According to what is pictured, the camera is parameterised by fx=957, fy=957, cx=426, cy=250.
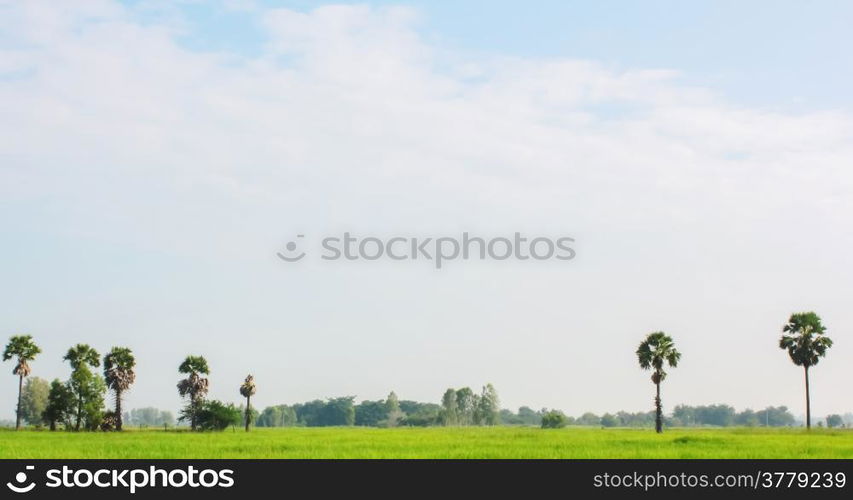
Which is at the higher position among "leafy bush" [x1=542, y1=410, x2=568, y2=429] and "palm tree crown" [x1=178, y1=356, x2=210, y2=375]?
"palm tree crown" [x1=178, y1=356, x2=210, y2=375]

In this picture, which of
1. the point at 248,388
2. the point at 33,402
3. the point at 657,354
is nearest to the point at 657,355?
the point at 657,354

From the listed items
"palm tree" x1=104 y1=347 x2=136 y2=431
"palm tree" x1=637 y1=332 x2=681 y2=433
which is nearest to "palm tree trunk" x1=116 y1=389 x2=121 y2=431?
"palm tree" x1=104 y1=347 x2=136 y2=431

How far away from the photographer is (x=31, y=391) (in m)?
175

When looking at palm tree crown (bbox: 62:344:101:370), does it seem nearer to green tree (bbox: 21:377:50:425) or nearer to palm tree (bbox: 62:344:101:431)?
palm tree (bbox: 62:344:101:431)

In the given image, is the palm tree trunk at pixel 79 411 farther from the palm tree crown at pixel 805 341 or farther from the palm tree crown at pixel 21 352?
the palm tree crown at pixel 805 341

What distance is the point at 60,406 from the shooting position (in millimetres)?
104062

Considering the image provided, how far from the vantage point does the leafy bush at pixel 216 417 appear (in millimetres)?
103875

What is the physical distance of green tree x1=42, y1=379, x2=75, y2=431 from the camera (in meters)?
104

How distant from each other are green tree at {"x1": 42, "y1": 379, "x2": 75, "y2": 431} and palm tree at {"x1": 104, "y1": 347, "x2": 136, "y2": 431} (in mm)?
4319

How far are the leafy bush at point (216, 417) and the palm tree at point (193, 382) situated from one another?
267 centimetres

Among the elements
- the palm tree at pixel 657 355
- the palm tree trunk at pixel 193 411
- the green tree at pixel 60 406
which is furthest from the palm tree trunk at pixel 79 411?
the palm tree at pixel 657 355
